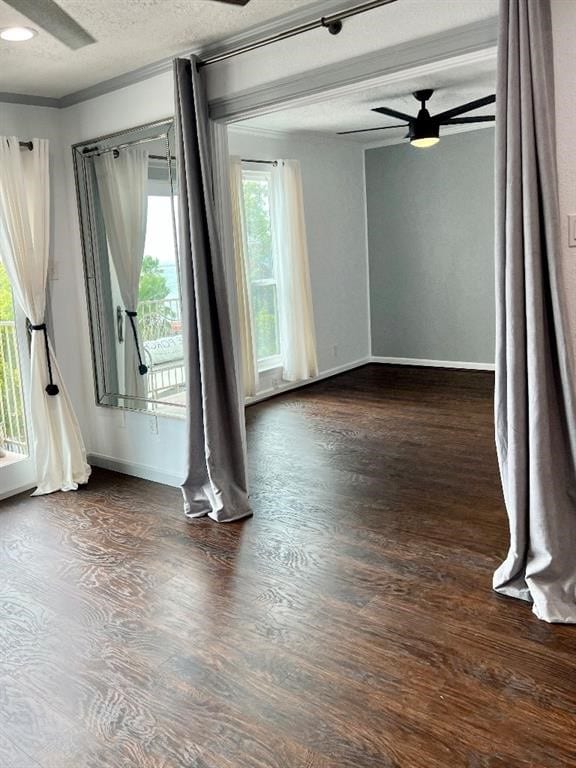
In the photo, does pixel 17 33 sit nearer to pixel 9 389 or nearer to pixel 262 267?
pixel 9 389

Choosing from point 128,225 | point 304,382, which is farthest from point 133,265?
point 304,382

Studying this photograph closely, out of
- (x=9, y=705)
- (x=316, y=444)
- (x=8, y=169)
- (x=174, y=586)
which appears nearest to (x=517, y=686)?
(x=174, y=586)

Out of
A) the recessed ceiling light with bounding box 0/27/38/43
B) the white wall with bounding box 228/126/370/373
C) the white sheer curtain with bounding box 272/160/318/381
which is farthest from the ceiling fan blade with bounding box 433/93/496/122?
the recessed ceiling light with bounding box 0/27/38/43

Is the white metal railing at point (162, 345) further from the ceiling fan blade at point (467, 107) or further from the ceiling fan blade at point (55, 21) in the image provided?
the ceiling fan blade at point (467, 107)

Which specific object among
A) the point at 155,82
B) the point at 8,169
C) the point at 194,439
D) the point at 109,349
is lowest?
the point at 194,439

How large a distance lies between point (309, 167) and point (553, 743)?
19.4 ft

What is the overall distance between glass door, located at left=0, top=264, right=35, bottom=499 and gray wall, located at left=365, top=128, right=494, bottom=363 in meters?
4.57

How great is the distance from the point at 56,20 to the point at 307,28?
108 centimetres

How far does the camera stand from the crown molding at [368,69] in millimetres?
2561

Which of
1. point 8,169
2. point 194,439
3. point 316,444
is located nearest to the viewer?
point 194,439

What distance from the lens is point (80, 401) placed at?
4535 mm

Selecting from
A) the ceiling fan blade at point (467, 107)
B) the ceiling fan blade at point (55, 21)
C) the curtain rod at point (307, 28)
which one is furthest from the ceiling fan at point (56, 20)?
the ceiling fan blade at point (467, 107)

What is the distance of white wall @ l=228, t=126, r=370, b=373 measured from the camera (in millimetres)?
6836

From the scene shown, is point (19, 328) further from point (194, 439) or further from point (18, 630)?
point (18, 630)
